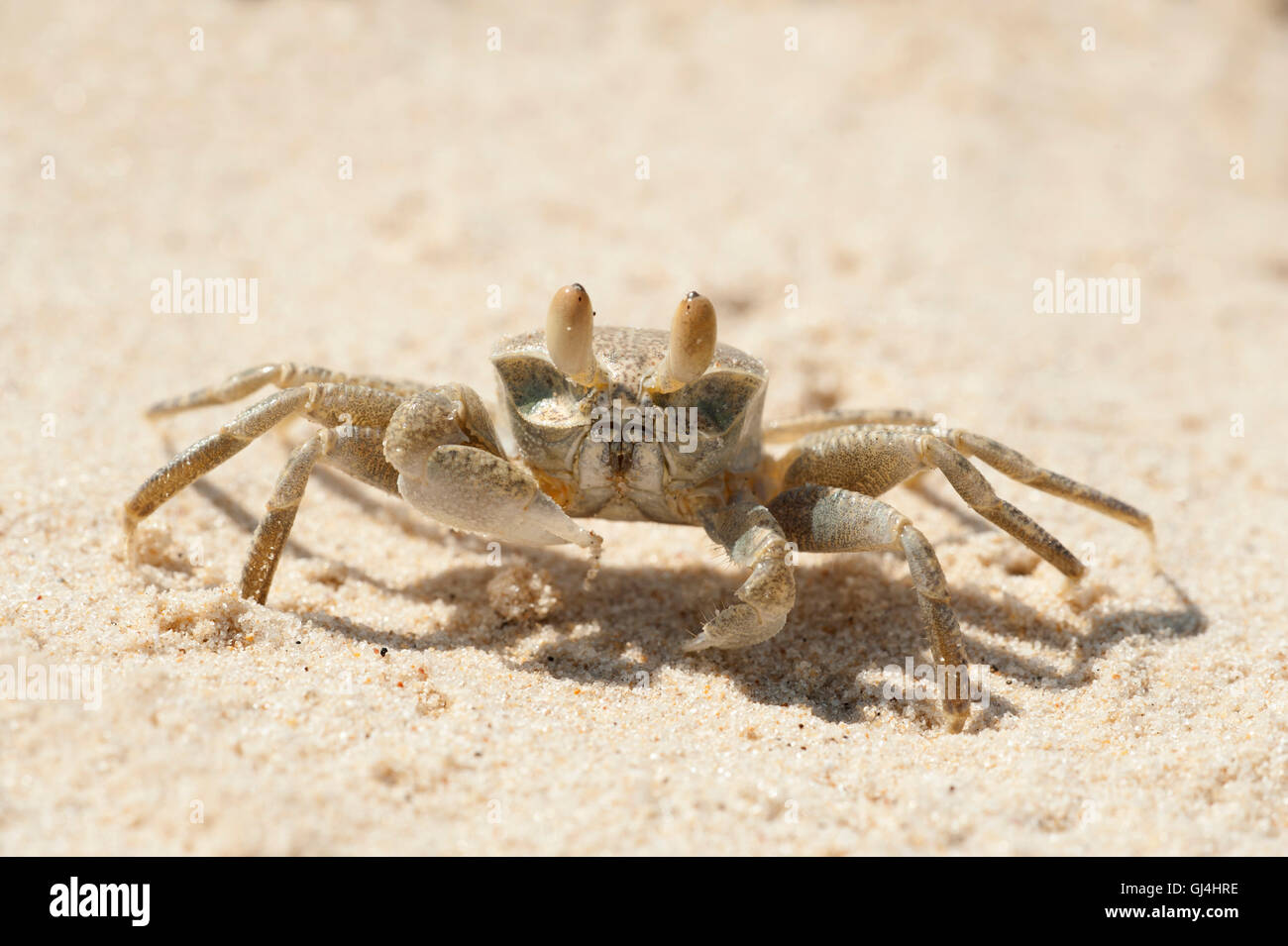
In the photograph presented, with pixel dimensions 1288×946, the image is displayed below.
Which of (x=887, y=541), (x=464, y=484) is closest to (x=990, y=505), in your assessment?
(x=887, y=541)

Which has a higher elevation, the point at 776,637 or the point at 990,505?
the point at 990,505

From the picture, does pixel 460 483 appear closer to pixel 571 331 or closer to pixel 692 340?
pixel 571 331

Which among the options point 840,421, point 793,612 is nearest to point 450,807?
point 793,612

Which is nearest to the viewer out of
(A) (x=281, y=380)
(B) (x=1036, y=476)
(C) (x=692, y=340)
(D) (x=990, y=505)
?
(C) (x=692, y=340)

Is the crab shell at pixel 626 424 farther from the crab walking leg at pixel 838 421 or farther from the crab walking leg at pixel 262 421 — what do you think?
the crab walking leg at pixel 838 421

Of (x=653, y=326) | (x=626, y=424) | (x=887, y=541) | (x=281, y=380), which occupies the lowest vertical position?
(x=887, y=541)

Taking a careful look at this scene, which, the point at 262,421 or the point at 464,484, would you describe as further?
the point at 262,421

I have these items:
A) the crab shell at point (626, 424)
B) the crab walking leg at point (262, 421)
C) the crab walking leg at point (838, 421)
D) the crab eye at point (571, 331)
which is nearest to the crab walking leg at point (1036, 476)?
the crab walking leg at point (838, 421)

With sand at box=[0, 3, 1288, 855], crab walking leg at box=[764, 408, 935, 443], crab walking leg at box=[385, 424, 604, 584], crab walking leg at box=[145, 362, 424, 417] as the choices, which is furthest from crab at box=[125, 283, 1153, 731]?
crab walking leg at box=[764, 408, 935, 443]
